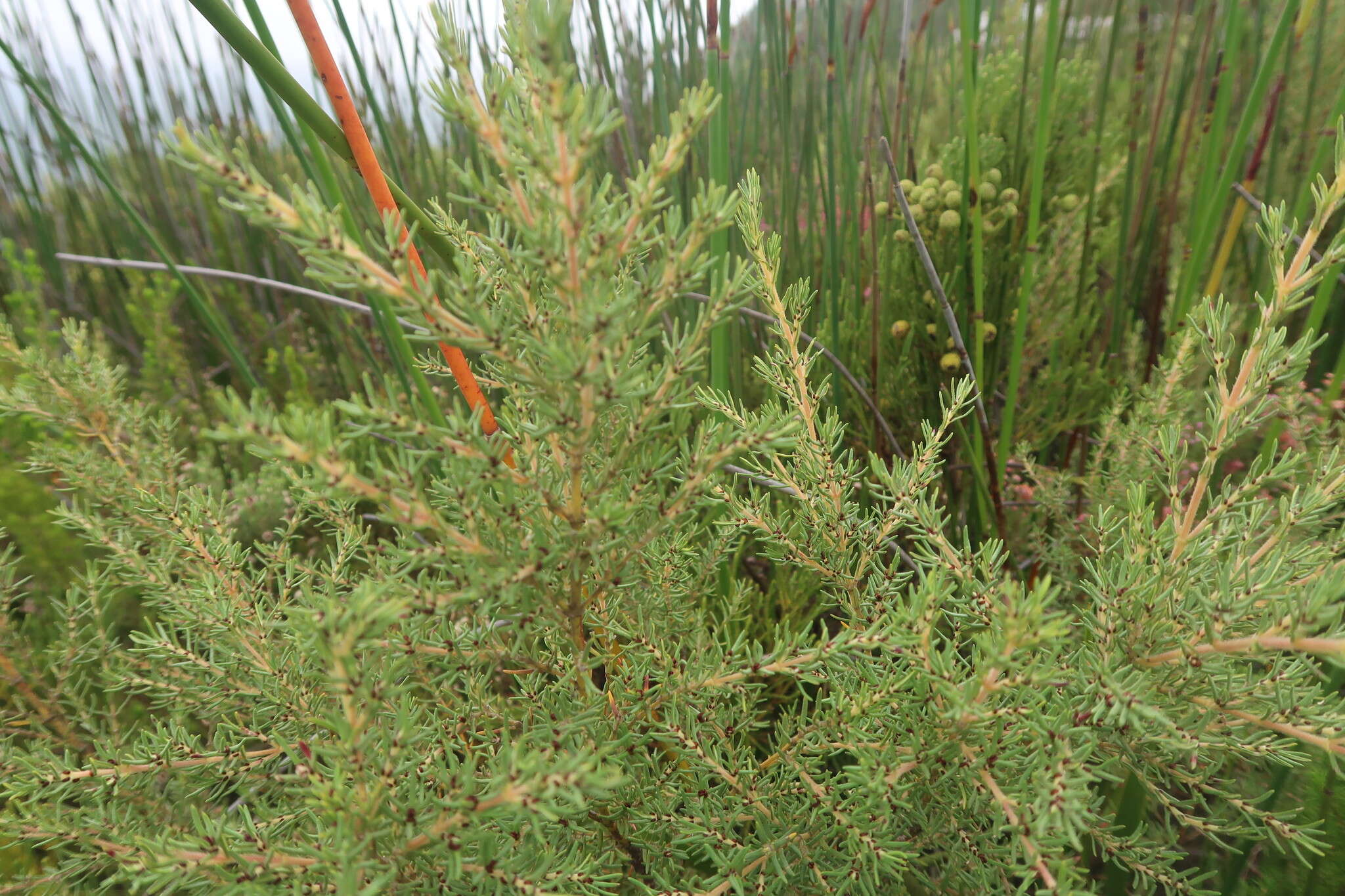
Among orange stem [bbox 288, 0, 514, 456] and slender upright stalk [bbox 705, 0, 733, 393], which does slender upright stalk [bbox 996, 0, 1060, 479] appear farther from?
orange stem [bbox 288, 0, 514, 456]

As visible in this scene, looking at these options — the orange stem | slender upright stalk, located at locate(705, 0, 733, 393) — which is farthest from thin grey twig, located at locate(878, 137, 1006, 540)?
the orange stem

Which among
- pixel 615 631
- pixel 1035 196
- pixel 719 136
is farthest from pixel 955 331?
pixel 615 631

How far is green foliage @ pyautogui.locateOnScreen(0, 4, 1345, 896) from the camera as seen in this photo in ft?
1.08

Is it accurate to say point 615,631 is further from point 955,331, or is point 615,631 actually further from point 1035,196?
point 1035,196

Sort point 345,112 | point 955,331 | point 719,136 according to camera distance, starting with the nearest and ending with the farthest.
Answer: point 345,112 → point 719,136 → point 955,331

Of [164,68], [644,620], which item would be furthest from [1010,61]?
[164,68]

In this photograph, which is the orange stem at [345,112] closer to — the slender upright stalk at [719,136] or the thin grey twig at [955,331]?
the slender upright stalk at [719,136]

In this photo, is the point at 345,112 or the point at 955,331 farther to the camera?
the point at 955,331

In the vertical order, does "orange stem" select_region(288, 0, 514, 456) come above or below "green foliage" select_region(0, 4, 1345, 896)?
above

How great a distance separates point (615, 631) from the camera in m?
0.47

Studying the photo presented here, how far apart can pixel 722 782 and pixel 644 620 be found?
0.13 metres

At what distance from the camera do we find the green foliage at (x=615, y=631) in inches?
13.0

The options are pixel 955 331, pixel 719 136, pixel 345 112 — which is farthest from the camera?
pixel 955 331

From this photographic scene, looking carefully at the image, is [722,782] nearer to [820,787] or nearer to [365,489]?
[820,787]
